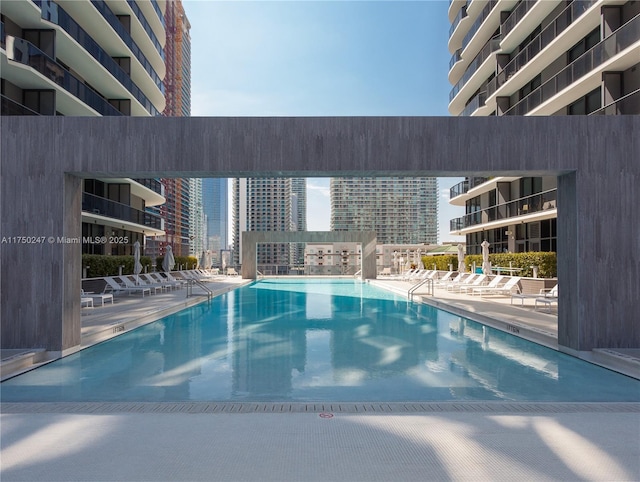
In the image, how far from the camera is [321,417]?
4.20 metres

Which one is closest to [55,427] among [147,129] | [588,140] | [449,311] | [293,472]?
[293,472]

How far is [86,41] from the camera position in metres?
19.6

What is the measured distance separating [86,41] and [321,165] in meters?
18.4

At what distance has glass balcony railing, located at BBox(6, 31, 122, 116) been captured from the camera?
50.1 ft

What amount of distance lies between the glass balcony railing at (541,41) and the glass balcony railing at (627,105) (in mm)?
4402

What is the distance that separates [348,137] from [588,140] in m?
3.85

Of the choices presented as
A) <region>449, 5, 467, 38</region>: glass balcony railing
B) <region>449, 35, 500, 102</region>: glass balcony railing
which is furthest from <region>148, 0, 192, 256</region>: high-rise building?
<region>449, 35, 500, 102</region>: glass balcony railing

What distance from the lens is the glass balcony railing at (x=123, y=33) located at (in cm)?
2044

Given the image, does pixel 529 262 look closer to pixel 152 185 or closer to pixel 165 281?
pixel 165 281

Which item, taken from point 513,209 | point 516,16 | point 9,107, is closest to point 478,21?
point 516,16

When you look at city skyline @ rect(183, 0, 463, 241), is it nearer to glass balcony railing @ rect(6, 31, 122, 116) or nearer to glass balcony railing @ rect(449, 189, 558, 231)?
glass balcony railing @ rect(6, 31, 122, 116)

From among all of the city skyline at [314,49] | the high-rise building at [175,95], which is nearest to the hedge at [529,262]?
the city skyline at [314,49]

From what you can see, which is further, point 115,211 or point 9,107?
point 115,211

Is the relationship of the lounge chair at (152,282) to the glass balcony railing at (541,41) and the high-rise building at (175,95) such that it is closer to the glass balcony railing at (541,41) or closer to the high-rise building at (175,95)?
the glass balcony railing at (541,41)
